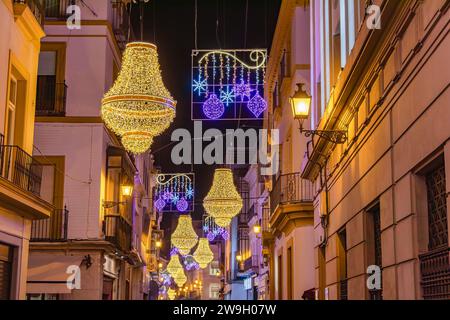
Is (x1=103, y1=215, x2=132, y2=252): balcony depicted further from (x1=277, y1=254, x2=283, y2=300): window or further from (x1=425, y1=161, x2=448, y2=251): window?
(x1=425, y1=161, x2=448, y2=251): window

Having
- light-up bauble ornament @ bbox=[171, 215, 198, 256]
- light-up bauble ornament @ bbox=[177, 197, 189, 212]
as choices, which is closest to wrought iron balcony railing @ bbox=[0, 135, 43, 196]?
light-up bauble ornament @ bbox=[177, 197, 189, 212]

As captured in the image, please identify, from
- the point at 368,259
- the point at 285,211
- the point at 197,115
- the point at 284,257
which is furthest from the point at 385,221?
the point at 284,257

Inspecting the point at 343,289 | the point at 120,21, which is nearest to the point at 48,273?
the point at 120,21

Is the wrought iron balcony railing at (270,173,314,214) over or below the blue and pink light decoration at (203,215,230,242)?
below

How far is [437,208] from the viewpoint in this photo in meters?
8.91

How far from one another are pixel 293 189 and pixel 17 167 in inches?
411

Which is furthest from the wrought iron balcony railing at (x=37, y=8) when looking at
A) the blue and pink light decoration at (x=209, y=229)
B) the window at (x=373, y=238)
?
the blue and pink light decoration at (x=209, y=229)

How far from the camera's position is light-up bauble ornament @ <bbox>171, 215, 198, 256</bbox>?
35938mm

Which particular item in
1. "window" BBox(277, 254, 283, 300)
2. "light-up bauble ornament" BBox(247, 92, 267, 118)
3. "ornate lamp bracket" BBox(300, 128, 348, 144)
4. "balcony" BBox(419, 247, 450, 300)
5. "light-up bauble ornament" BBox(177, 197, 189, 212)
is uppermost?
"light-up bauble ornament" BBox(247, 92, 267, 118)

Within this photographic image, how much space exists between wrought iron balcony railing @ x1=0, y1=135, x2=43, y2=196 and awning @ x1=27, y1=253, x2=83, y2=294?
6.70 metres

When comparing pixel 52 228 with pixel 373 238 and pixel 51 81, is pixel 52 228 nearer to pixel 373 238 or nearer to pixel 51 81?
pixel 51 81

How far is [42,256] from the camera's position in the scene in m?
23.6
